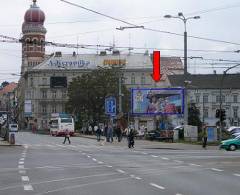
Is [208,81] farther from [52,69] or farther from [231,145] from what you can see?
[231,145]

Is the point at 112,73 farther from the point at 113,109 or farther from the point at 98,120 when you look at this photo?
the point at 113,109

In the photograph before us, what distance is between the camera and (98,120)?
364 feet

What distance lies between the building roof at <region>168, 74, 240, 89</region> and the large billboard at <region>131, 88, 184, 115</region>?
7114cm

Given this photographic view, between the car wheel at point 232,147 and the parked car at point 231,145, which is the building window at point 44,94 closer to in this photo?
the parked car at point 231,145

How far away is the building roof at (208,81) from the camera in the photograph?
5709 inches

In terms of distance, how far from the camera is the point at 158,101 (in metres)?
71.9

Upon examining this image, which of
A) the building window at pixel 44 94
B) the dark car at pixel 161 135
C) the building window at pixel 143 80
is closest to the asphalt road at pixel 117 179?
the dark car at pixel 161 135

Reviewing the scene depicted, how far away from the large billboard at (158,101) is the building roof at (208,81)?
7114 centimetres

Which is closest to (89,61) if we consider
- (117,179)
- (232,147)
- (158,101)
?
(158,101)

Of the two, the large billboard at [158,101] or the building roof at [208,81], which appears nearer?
the large billboard at [158,101]

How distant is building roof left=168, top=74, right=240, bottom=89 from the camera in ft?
476

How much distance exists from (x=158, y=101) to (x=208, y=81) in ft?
255

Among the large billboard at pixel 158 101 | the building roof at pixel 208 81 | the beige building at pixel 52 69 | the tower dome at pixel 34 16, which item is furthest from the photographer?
the tower dome at pixel 34 16

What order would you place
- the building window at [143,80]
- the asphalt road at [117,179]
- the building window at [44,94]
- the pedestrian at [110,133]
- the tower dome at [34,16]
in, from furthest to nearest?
the tower dome at [34,16] → the building window at [44,94] → the building window at [143,80] → the pedestrian at [110,133] → the asphalt road at [117,179]
